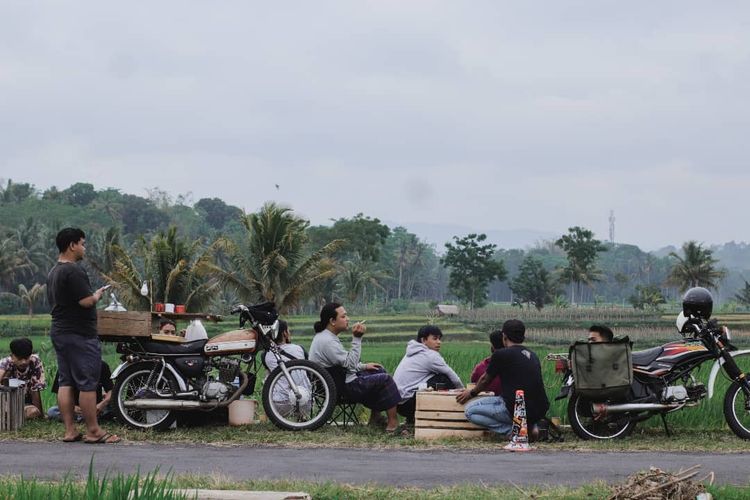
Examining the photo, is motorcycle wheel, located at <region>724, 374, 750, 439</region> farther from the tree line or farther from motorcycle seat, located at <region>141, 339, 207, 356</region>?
the tree line

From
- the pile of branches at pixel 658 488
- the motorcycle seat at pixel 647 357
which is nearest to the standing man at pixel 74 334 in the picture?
the motorcycle seat at pixel 647 357

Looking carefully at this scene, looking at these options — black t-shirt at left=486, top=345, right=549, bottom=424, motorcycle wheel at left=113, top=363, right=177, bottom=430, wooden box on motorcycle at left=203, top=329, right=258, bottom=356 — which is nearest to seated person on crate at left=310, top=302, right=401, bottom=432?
wooden box on motorcycle at left=203, top=329, right=258, bottom=356

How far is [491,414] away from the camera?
9180 millimetres

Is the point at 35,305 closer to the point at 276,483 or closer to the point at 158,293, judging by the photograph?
the point at 158,293

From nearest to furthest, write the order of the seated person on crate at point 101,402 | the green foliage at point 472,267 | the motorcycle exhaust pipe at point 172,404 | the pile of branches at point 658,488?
1. the pile of branches at point 658,488
2. the motorcycle exhaust pipe at point 172,404
3. the seated person on crate at point 101,402
4. the green foliage at point 472,267

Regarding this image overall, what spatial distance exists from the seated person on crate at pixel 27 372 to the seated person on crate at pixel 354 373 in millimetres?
2718

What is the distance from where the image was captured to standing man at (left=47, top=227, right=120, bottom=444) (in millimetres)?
8844

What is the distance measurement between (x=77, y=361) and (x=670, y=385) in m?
5.15

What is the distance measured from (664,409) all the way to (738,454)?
115 cm

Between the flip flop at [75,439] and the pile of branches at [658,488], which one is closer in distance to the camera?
the pile of branches at [658,488]

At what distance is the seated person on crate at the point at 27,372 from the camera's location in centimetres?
1023

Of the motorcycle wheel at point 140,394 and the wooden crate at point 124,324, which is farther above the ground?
the wooden crate at point 124,324

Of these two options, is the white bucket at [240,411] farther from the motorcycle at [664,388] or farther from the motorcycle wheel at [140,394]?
the motorcycle at [664,388]

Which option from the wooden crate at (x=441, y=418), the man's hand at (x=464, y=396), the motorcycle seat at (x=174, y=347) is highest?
the motorcycle seat at (x=174, y=347)
